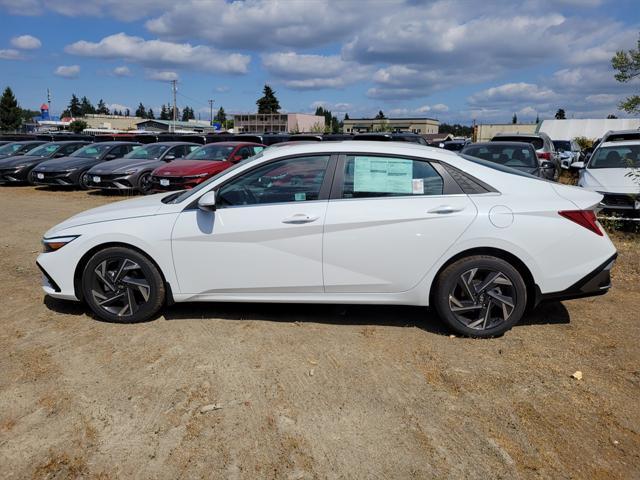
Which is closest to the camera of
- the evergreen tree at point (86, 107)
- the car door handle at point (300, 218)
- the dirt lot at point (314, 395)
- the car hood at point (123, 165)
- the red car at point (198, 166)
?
the dirt lot at point (314, 395)

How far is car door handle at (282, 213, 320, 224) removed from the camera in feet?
13.7

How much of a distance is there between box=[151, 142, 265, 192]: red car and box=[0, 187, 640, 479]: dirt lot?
25.2ft

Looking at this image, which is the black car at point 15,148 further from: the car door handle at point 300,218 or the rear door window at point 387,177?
the rear door window at point 387,177

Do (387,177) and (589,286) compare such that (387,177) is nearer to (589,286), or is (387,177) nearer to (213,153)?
(589,286)

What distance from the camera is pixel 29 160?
57.5ft

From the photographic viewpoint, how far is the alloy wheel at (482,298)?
13.5ft

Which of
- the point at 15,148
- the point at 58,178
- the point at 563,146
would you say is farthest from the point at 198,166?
the point at 563,146

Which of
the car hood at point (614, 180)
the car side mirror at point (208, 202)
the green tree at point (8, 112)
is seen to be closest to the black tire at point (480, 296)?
the car side mirror at point (208, 202)

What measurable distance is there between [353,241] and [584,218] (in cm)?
183

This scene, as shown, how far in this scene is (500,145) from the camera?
11.1 meters

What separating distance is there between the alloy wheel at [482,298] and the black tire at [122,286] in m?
2.51

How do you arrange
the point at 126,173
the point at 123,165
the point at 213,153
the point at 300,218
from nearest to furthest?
the point at 300,218, the point at 213,153, the point at 126,173, the point at 123,165

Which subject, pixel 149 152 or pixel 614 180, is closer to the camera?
pixel 614 180

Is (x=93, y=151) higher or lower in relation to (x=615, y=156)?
higher
